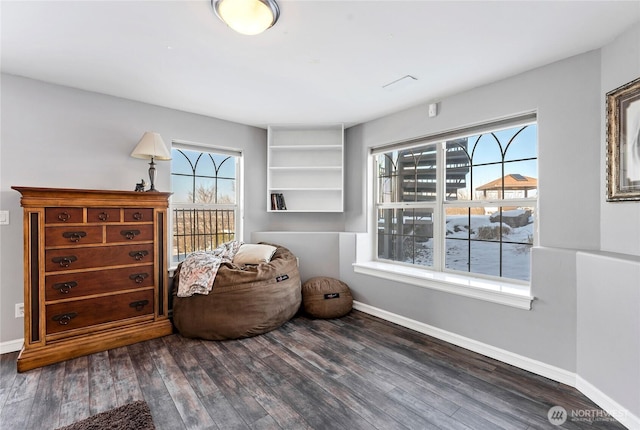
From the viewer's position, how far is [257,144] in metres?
3.88

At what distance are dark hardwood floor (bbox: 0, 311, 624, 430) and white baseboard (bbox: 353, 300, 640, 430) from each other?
54 mm

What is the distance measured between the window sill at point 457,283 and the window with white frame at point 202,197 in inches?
69.0

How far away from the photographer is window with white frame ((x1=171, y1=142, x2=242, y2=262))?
11.0ft

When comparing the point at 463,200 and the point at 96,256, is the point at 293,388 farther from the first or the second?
the point at 463,200

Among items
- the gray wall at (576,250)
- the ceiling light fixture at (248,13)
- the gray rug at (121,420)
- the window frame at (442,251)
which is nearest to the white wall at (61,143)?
the gray rug at (121,420)

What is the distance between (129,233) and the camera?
2613mm

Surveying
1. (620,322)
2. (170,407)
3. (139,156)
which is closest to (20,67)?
(139,156)

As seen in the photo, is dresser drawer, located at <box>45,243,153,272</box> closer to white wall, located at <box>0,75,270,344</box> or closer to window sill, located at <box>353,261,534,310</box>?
white wall, located at <box>0,75,270,344</box>

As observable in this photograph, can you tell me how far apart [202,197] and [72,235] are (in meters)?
1.36

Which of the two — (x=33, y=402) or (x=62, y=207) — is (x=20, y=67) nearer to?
(x=62, y=207)

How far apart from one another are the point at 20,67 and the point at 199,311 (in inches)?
96.2

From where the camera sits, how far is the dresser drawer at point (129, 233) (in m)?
2.53

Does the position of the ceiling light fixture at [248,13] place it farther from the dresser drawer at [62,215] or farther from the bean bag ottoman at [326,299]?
the bean bag ottoman at [326,299]

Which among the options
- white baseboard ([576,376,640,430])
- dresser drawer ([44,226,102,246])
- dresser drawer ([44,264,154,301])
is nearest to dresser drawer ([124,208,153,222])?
dresser drawer ([44,226,102,246])
